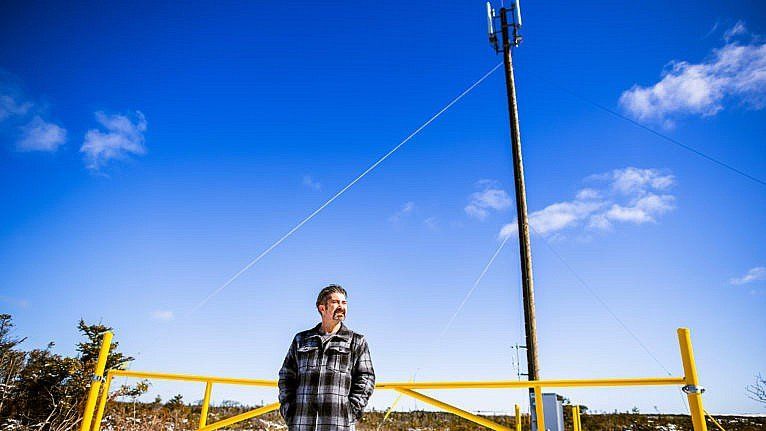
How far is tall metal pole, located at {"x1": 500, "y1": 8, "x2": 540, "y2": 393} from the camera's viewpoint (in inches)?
269

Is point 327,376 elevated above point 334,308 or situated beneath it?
situated beneath

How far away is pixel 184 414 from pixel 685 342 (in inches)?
643

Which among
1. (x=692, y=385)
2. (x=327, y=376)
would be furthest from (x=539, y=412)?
(x=327, y=376)

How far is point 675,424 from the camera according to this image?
59.2 ft

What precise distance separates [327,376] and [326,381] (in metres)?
0.03

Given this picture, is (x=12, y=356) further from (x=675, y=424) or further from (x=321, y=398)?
(x=675, y=424)

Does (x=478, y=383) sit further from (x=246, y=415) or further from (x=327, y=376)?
(x=246, y=415)

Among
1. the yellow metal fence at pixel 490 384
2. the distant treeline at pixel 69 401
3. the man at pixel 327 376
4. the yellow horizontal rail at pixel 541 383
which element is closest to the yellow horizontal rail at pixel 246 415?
the yellow metal fence at pixel 490 384

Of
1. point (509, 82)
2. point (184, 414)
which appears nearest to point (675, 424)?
point (509, 82)

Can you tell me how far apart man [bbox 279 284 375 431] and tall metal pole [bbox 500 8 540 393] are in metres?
4.57

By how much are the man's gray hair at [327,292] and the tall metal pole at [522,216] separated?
4.63m

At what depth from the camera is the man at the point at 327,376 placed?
105 inches

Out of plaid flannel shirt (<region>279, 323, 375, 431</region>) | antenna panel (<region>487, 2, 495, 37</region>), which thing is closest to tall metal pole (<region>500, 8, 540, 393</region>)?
antenna panel (<region>487, 2, 495, 37</region>)

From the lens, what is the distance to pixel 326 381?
8.97ft
